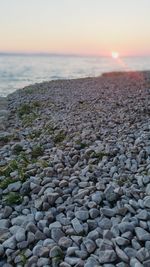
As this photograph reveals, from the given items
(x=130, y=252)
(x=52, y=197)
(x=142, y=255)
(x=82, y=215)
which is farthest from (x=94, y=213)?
(x=142, y=255)

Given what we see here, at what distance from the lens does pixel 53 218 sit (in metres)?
4.75

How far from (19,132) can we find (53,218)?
5893 mm

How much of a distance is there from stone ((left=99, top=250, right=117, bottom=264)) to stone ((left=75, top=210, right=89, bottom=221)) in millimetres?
790

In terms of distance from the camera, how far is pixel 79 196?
511 centimetres

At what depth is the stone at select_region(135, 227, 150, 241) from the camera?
3.99 meters

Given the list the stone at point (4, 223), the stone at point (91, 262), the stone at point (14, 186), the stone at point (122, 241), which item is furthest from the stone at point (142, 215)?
the stone at point (14, 186)

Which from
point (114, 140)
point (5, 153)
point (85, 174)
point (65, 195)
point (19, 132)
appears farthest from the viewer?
point (19, 132)

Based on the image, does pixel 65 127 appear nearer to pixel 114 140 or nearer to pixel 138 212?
pixel 114 140

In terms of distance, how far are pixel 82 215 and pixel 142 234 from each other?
0.86 metres

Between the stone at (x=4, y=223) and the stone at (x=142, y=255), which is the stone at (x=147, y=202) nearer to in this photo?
the stone at (x=142, y=255)

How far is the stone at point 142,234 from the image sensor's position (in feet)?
13.1

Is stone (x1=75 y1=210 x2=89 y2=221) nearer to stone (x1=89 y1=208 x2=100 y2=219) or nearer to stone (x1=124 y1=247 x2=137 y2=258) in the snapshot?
stone (x1=89 y1=208 x2=100 y2=219)

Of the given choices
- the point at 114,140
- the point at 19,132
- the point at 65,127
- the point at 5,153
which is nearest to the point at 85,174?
the point at 114,140

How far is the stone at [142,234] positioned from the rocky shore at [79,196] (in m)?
0.01
